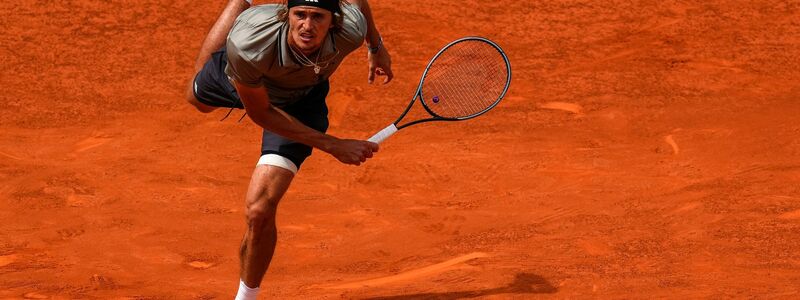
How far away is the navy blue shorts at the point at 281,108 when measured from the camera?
638 centimetres

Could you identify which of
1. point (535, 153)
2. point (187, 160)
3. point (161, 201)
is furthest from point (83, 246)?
point (535, 153)

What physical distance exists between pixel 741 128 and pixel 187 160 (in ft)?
12.8

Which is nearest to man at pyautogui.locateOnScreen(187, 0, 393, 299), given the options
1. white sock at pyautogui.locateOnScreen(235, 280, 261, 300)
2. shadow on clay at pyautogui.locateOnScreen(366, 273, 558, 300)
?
white sock at pyautogui.locateOnScreen(235, 280, 261, 300)

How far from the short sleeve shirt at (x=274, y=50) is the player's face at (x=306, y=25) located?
0.22 ft

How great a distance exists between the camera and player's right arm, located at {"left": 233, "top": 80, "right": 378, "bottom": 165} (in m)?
5.92

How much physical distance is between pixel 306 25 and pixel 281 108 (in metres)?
0.84

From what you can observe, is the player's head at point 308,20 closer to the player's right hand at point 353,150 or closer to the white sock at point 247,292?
the player's right hand at point 353,150

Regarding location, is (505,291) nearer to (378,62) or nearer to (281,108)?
(378,62)

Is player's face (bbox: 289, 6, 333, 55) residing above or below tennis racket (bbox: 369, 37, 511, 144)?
above

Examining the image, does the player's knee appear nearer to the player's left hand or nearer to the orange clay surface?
the orange clay surface

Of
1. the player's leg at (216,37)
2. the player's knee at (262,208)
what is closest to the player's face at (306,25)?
the player's knee at (262,208)

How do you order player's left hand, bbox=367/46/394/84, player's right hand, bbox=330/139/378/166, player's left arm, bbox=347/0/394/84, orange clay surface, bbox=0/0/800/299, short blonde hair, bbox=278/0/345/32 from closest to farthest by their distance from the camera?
1. short blonde hair, bbox=278/0/345/32
2. player's right hand, bbox=330/139/378/166
3. player's left arm, bbox=347/0/394/84
4. player's left hand, bbox=367/46/394/84
5. orange clay surface, bbox=0/0/800/299

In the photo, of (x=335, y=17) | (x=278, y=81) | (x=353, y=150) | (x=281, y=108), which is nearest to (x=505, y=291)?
(x=353, y=150)

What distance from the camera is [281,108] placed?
6.46m
